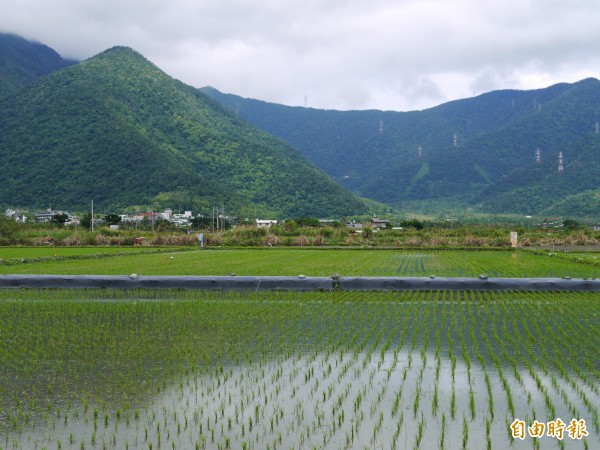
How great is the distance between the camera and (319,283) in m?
12.8

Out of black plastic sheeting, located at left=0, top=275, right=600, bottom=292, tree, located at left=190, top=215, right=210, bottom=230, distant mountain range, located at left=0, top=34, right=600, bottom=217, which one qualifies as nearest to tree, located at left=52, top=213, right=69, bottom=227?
distant mountain range, located at left=0, top=34, right=600, bottom=217

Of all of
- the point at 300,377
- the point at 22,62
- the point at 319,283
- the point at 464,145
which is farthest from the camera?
the point at 464,145

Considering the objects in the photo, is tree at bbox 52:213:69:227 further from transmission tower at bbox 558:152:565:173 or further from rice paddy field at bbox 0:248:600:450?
transmission tower at bbox 558:152:565:173

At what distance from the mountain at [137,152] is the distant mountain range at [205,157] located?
140mm

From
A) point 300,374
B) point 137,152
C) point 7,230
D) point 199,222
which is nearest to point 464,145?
point 137,152

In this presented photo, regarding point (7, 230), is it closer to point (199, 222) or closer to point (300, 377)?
point (199, 222)

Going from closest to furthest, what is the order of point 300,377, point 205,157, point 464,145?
1. point 300,377
2. point 205,157
3. point 464,145

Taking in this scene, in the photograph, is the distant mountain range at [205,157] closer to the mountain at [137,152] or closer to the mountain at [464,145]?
the mountain at [137,152]

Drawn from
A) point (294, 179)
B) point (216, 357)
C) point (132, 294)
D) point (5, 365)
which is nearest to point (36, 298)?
point (132, 294)

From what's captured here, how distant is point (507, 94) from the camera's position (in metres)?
136

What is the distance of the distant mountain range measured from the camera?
5741 cm

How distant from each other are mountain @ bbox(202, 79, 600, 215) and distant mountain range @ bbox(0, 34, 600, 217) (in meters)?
0.32

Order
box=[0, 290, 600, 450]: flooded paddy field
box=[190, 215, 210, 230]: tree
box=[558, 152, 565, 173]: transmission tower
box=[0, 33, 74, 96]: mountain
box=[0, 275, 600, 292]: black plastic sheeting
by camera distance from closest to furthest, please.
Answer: box=[0, 290, 600, 450]: flooded paddy field < box=[0, 275, 600, 292]: black plastic sheeting < box=[190, 215, 210, 230]: tree < box=[558, 152, 565, 173]: transmission tower < box=[0, 33, 74, 96]: mountain

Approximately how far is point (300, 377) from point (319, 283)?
22.5ft
